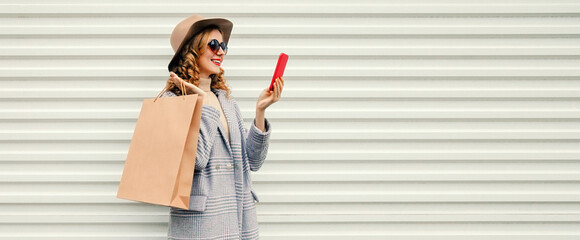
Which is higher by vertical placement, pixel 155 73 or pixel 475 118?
pixel 155 73

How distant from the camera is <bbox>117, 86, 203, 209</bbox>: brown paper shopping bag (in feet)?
5.01

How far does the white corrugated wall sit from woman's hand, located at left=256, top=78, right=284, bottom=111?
0.49 meters

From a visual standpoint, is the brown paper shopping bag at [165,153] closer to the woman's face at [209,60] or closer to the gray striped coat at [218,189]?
the gray striped coat at [218,189]

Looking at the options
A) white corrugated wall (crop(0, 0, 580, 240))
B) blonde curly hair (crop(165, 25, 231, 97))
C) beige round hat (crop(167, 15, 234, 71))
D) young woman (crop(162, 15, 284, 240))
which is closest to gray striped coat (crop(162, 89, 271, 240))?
young woman (crop(162, 15, 284, 240))

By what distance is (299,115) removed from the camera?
2293mm

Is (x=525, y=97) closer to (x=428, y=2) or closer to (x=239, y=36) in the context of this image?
(x=428, y=2)

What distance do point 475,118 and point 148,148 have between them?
1988 millimetres

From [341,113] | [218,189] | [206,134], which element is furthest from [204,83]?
[341,113]

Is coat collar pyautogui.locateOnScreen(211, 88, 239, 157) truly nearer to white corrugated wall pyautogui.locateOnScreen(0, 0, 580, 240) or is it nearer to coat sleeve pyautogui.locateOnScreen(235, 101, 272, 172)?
coat sleeve pyautogui.locateOnScreen(235, 101, 272, 172)

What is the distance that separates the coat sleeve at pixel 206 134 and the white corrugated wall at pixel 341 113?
0.62 m

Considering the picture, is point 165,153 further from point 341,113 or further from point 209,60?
point 341,113

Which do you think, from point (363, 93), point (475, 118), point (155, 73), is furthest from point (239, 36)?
point (475, 118)

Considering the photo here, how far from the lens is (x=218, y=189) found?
5.55 ft

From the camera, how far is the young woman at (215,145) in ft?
5.45
